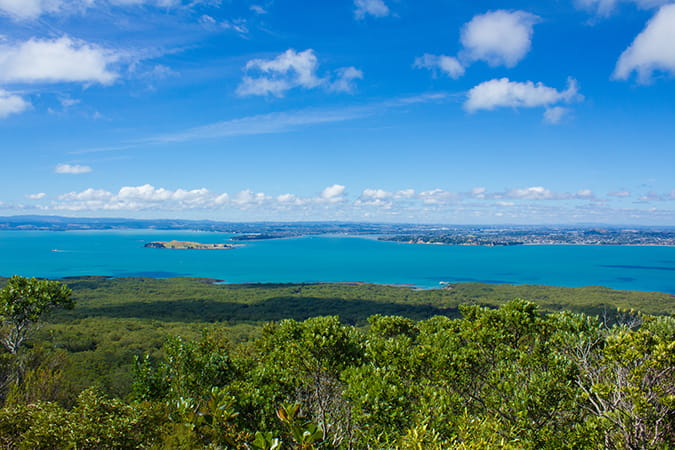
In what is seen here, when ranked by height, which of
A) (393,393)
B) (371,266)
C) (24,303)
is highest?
(24,303)

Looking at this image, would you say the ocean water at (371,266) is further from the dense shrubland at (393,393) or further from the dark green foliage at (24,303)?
the dark green foliage at (24,303)

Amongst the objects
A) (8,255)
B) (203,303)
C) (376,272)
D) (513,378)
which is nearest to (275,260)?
(376,272)

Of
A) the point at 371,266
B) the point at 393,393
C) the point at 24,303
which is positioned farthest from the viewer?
the point at 371,266

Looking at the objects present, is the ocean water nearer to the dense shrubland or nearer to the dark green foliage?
the dense shrubland

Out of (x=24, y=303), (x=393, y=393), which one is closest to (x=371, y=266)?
(x=24, y=303)

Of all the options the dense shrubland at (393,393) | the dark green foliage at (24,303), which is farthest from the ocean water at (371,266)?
the dark green foliage at (24,303)

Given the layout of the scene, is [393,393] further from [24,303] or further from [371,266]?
[371,266]

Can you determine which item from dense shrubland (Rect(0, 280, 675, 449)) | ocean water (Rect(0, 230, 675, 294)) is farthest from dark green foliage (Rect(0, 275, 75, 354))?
ocean water (Rect(0, 230, 675, 294))

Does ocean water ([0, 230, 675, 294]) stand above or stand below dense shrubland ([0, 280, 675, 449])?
below
